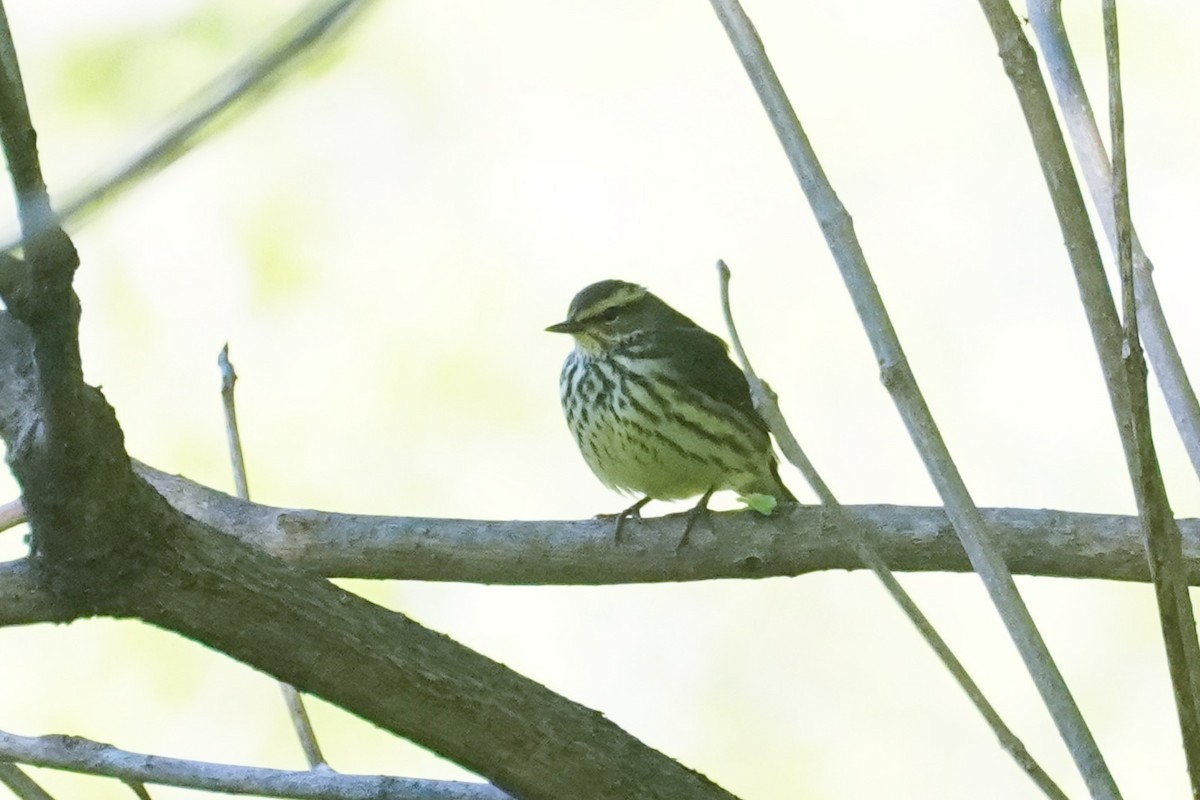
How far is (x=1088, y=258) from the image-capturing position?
0.86m

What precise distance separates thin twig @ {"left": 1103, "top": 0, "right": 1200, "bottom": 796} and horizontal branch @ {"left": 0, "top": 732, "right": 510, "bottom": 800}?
2.33ft

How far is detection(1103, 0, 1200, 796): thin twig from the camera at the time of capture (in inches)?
32.5

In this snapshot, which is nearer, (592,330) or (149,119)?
(149,119)

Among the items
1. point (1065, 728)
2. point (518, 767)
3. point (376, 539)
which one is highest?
point (376, 539)

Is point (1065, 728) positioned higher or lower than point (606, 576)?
lower

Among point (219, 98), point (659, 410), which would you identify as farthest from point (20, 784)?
point (659, 410)

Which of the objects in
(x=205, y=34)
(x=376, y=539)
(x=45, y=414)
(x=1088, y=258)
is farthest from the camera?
(x=376, y=539)

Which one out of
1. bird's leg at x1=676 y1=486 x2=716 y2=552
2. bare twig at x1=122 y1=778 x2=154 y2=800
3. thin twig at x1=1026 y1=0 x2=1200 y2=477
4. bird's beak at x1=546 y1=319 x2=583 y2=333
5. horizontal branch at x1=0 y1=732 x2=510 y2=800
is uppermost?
bird's beak at x1=546 y1=319 x2=583 y2=333

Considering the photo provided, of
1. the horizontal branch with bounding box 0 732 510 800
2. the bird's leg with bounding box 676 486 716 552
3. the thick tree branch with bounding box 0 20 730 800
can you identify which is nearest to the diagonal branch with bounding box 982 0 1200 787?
the thick tree branch with bounding box 0 20 730 800

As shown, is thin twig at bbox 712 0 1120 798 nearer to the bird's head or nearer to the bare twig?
the bare twig

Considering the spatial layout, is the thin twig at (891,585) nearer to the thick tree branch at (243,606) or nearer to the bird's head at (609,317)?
the thick tree branch at (243,606)

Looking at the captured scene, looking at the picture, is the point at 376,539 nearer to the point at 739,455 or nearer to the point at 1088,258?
the point at 739,455

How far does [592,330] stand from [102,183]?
2.40 meters

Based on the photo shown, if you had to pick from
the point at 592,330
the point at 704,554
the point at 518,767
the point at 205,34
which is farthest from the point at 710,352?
the point at 205,34
